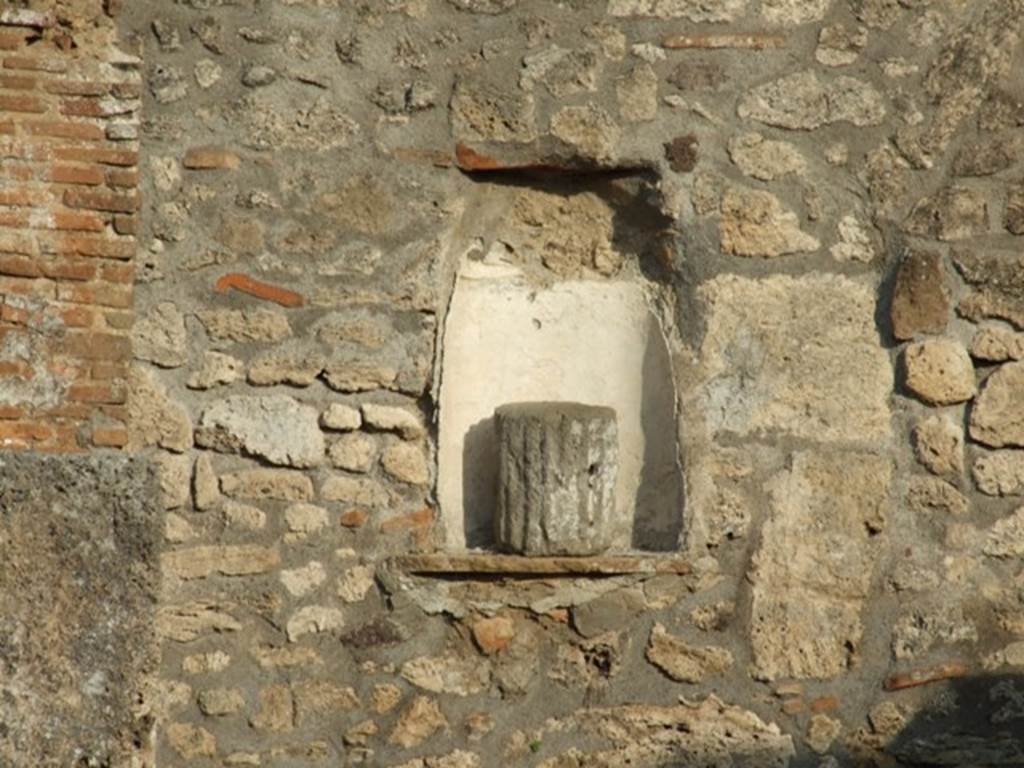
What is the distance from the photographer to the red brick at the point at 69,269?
460 centimetres

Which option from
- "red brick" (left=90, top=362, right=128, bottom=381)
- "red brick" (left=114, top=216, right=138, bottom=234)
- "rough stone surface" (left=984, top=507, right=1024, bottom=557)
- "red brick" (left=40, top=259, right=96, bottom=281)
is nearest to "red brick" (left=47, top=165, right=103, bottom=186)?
"red brick" (left=114, top=216, right=138, bottom=234)

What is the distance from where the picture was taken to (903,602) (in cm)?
483

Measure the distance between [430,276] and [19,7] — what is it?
1.30 metres

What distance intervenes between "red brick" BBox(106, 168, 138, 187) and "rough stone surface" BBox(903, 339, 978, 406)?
2.18 meters

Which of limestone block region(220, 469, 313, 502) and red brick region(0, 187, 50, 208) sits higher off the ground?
red brick region(0, 187, 50, 208)

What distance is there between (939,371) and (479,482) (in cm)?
133

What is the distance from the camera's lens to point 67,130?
4.64 meters

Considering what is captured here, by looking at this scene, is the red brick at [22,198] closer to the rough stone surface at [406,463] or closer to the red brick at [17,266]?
the red brick at [17,266]

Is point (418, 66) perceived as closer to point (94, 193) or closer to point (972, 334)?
point (94, 193)

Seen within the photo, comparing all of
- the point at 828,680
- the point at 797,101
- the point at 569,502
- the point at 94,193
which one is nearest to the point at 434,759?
the point at 569,502

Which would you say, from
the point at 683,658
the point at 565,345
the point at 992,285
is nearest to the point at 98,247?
the point at 565,345

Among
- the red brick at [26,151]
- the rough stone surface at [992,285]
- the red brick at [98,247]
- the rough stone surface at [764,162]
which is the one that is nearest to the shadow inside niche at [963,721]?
the rough stone surface at [992,285]

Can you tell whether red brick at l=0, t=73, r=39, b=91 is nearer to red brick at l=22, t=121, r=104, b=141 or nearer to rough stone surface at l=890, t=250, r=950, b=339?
red brick at l=22, t=121, r=104, b=141

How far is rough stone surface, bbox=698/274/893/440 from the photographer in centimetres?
487
